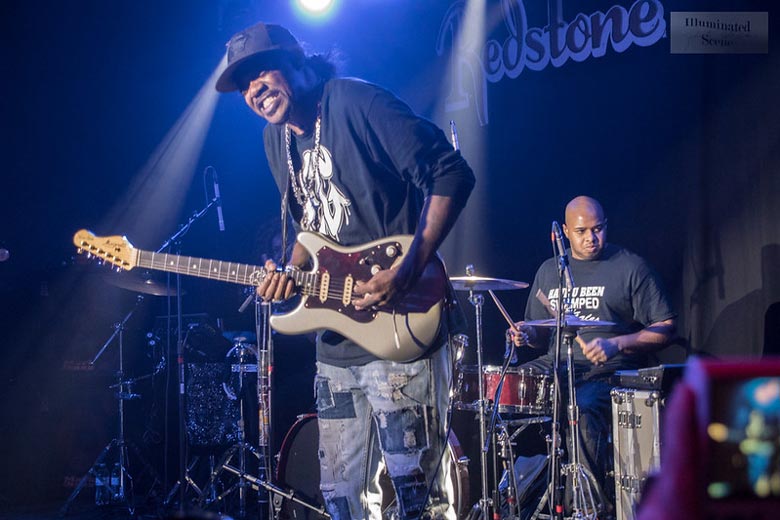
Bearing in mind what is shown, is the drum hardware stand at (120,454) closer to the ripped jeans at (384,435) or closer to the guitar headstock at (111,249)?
the guitar headstock at (111,249)

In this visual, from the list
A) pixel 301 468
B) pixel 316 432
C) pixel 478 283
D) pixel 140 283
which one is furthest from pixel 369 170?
pixel 140 283

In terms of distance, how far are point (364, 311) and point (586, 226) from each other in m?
3.55

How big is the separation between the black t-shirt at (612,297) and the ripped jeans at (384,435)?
3.10 meters

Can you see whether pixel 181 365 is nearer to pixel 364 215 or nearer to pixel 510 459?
pixel 510 459

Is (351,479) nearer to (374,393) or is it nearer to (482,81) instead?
(374,393)

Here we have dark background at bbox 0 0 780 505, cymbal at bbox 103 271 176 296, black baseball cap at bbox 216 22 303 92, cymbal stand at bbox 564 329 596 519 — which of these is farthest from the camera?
cymbal at bbox 103 271 176 296

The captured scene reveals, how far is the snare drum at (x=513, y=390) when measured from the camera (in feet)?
18.7

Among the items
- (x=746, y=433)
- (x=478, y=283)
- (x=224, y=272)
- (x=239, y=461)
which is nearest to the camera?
(x=746, y=433)

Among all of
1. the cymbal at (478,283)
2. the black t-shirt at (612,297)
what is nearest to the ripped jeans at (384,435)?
the cymbal at (478,283)

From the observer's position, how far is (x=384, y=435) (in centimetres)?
295

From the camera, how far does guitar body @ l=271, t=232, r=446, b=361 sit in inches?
118

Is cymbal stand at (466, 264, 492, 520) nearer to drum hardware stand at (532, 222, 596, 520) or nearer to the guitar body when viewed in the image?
drum hardware stand at (532, 222, 596, 520)

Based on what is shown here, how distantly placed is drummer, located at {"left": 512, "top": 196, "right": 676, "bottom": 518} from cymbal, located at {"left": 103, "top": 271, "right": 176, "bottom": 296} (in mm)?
2916

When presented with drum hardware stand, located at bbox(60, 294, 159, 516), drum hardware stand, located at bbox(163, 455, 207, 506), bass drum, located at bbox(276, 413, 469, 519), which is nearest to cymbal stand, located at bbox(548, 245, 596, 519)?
bass drum, located at bbox(276, 413, 469, 519)
